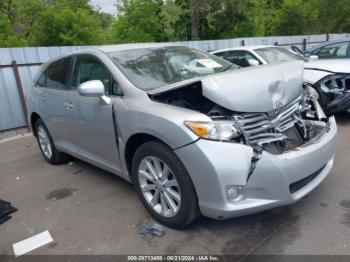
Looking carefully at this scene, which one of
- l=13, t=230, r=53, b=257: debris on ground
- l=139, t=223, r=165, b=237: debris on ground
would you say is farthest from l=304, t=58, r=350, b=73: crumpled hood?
l=13, t=230, r=53, b=257: debris on ground

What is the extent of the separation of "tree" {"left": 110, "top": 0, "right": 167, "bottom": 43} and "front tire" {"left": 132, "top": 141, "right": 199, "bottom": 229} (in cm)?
1958

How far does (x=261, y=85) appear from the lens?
9.29ft

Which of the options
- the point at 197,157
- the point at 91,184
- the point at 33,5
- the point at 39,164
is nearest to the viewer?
the point at 197,157

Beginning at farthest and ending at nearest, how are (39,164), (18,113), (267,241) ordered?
1. (18,113)
2. (39,164)
3. (267,241)

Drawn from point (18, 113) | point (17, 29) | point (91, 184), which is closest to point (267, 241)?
point (91, 184)

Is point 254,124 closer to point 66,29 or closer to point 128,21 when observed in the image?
point 66,29

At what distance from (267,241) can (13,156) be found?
4.88 metres

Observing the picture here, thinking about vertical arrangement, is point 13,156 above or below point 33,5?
below

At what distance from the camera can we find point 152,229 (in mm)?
3016

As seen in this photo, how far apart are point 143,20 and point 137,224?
2061 centimetres

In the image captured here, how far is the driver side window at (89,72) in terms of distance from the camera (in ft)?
11.5

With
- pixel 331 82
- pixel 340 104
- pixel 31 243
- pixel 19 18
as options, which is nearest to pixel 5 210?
pixel 31 243

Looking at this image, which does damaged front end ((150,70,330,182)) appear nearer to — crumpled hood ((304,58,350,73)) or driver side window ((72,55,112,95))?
driver side window ((72,55,112,95))

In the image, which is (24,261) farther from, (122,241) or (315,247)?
(315,247)
